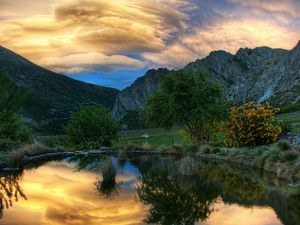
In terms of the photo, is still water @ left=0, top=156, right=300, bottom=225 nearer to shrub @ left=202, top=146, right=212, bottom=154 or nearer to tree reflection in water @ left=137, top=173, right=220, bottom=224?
tree reflection in water @ left=137, top=173, right=220, bottom=224

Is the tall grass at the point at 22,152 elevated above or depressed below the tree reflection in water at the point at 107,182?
above

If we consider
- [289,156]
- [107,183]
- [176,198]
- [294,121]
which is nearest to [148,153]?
[289,156]

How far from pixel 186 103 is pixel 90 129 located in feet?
55.5

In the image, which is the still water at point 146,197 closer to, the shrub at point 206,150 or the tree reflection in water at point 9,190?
the tree reflection in water at point 9,190

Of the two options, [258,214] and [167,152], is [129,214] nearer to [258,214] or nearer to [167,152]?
[258,214]

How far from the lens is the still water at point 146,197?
14.9 metres

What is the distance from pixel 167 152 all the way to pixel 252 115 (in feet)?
A: 28.3

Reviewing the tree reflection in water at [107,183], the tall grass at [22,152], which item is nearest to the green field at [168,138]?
the tall grass at [22,152]

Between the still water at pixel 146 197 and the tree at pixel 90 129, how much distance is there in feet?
82.6

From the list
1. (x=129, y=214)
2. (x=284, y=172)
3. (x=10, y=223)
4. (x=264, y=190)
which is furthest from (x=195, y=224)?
(x=284, y=172)

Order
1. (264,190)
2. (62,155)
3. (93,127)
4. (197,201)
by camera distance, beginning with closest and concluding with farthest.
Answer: (197,201) → (264,190) → (62,155) → (93,127)

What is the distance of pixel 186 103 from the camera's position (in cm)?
4144

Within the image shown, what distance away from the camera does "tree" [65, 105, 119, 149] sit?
54469mm

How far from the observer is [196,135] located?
4503 centimetres
